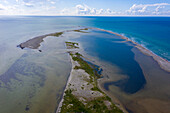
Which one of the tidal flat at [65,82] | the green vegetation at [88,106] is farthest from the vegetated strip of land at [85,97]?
the tidal flat at [65,82]

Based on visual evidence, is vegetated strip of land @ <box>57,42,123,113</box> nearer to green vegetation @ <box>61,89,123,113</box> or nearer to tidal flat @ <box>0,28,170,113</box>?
green vegetation @ <box>61,89,123,113</box>

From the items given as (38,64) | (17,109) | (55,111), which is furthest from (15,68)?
(55,111)

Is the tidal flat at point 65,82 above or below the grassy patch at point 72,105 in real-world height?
below

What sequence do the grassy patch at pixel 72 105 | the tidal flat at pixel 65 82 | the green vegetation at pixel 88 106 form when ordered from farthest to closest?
the tidal flat at pixel 65 82 < the green vegetation at pixel 88 106 < the grassy patch at pixel 72 105

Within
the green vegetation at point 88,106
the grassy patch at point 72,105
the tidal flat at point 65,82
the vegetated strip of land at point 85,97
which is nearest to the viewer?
the grassy patch at point 72,105

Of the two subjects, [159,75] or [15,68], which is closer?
[159,75]

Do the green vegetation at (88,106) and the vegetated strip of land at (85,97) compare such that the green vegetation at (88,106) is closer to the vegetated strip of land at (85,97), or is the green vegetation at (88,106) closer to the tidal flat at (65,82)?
the vegetated strip of land at (85,97)

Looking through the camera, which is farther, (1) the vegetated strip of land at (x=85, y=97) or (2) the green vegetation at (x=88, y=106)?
(1) the vegetated strip of land at (x=85, y=97)

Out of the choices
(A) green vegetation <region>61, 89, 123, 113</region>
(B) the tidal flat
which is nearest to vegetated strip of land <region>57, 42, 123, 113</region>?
(A) green vegetation <region>61, 89, 123, 113</region>

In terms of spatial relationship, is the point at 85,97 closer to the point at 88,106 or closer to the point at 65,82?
the point at 88,106

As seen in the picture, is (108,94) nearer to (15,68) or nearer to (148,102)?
(148,102)
